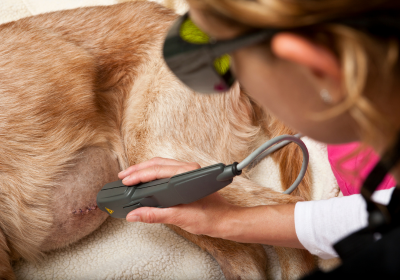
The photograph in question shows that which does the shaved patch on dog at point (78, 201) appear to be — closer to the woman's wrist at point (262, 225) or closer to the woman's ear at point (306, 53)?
the woman's wrist at point (262, 225)

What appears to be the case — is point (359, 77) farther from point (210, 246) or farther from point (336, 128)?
point (210, 246)

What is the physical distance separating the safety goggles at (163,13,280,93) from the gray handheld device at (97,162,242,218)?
0.91ft

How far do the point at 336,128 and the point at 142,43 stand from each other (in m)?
1.12

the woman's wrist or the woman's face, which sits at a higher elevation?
the woman's face

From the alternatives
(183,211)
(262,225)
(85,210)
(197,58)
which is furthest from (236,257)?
(197,58)

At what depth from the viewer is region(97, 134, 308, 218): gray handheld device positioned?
2.90ft

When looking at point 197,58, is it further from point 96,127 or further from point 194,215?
point 96,127

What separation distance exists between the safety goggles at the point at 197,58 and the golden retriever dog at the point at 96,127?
2.24 feet

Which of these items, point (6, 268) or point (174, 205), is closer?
point (174, 205)

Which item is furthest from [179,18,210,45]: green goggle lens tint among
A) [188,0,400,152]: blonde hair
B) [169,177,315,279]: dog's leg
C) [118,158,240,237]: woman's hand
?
[169,177,315,279]: dog's leg

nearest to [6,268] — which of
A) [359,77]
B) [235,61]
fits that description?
[235,61]

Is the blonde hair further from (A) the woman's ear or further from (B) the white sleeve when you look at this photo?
(B) the white sleeve

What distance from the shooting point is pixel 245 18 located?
17.8 inches

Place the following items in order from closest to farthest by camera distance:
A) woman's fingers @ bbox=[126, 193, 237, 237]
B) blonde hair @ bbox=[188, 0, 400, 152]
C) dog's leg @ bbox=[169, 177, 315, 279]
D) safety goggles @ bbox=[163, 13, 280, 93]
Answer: blonde hair @ bbox=[188, 0, 400, 152] → safety goggles @ bbox=[163, 13, 280, 93] → woman's fingers @ bbox=[126, 193, 237, 237] → dog's leg @ bbox=[169, 177, 315, 279]
